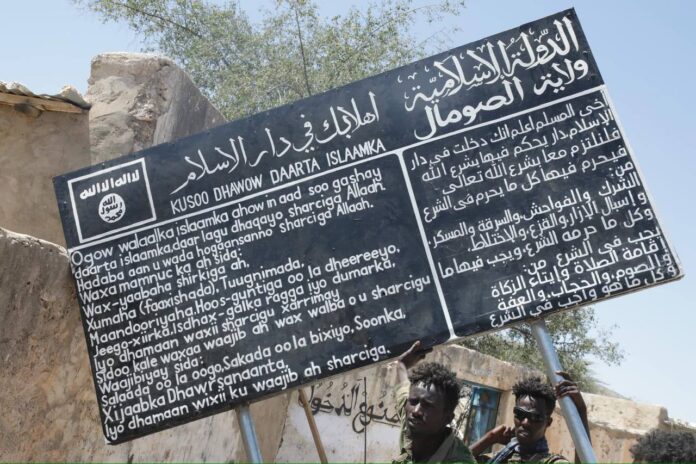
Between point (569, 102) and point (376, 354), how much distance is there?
4.68ft

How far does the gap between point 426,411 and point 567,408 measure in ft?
1.94

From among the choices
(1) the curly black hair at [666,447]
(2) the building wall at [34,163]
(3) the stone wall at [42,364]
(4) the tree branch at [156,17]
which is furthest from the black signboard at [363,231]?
(4) the tree branch at [156,17]

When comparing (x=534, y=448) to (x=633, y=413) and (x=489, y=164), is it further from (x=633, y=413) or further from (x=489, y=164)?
(x=633, y=413)

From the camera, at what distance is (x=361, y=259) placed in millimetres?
3838

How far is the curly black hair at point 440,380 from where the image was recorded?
3.73 m

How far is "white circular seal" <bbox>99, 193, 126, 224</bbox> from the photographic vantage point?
416 centimetres

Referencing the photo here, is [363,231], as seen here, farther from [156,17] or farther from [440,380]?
[156,17]

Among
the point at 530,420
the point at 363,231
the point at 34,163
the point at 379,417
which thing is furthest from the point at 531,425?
the point at 379,417

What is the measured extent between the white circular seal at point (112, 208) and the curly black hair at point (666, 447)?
8.46ft

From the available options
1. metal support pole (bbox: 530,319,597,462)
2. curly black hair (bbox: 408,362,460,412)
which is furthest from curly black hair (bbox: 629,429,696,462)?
curly black hair (bbox: 408,362,460,412)

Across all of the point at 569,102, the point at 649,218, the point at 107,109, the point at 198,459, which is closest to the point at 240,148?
the point at 569,102

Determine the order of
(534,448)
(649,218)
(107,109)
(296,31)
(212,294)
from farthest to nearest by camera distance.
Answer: (296,31) < (107,109) < (534,448) < (212,294) < (649,218)

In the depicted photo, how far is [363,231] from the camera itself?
153 inches

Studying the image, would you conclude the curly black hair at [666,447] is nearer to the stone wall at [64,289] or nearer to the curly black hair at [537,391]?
the curly black hair at [537,391]
